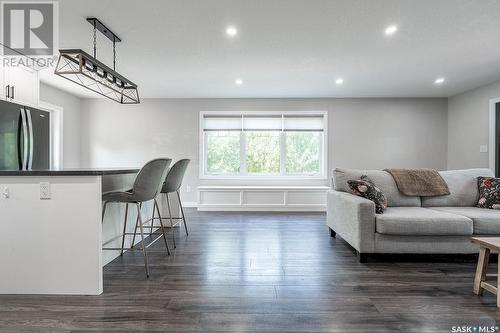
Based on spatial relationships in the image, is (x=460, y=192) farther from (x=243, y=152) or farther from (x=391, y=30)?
(x=243, y=152)

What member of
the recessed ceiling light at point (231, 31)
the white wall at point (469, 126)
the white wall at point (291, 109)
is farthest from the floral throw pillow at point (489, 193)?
the recessed ceiling light at point (231, 31)

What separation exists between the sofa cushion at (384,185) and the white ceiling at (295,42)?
1.63 meters

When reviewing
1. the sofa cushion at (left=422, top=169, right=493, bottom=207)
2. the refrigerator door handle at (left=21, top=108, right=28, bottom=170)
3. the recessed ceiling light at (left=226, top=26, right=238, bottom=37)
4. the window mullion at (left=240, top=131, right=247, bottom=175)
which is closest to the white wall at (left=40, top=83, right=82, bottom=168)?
the refrigerator door handle at (left=21, top=108, right=28, bottom=170)

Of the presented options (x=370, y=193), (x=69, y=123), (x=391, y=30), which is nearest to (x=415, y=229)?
(x=370, y=193)

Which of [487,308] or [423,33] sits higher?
[423,33]

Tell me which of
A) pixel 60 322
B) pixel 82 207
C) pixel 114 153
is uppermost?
pixel 114 153

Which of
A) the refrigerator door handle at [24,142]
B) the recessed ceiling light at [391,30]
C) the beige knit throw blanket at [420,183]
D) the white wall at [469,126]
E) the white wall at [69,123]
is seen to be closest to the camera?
the recessed ceiling light at [391,30]

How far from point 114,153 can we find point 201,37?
13.1 ft

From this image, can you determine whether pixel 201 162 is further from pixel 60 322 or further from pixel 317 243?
pixel 60 322

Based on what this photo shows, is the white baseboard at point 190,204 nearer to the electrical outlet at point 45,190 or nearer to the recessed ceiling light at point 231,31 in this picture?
the recessed ceiling light at point 231,31

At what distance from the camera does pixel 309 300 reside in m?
1.81

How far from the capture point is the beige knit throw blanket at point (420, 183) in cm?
307

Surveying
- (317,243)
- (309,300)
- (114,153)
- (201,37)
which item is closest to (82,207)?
(309,300)

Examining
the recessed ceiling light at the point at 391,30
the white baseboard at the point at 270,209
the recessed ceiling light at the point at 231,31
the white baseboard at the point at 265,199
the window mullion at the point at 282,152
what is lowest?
the white baseboard at the point at 270,209
